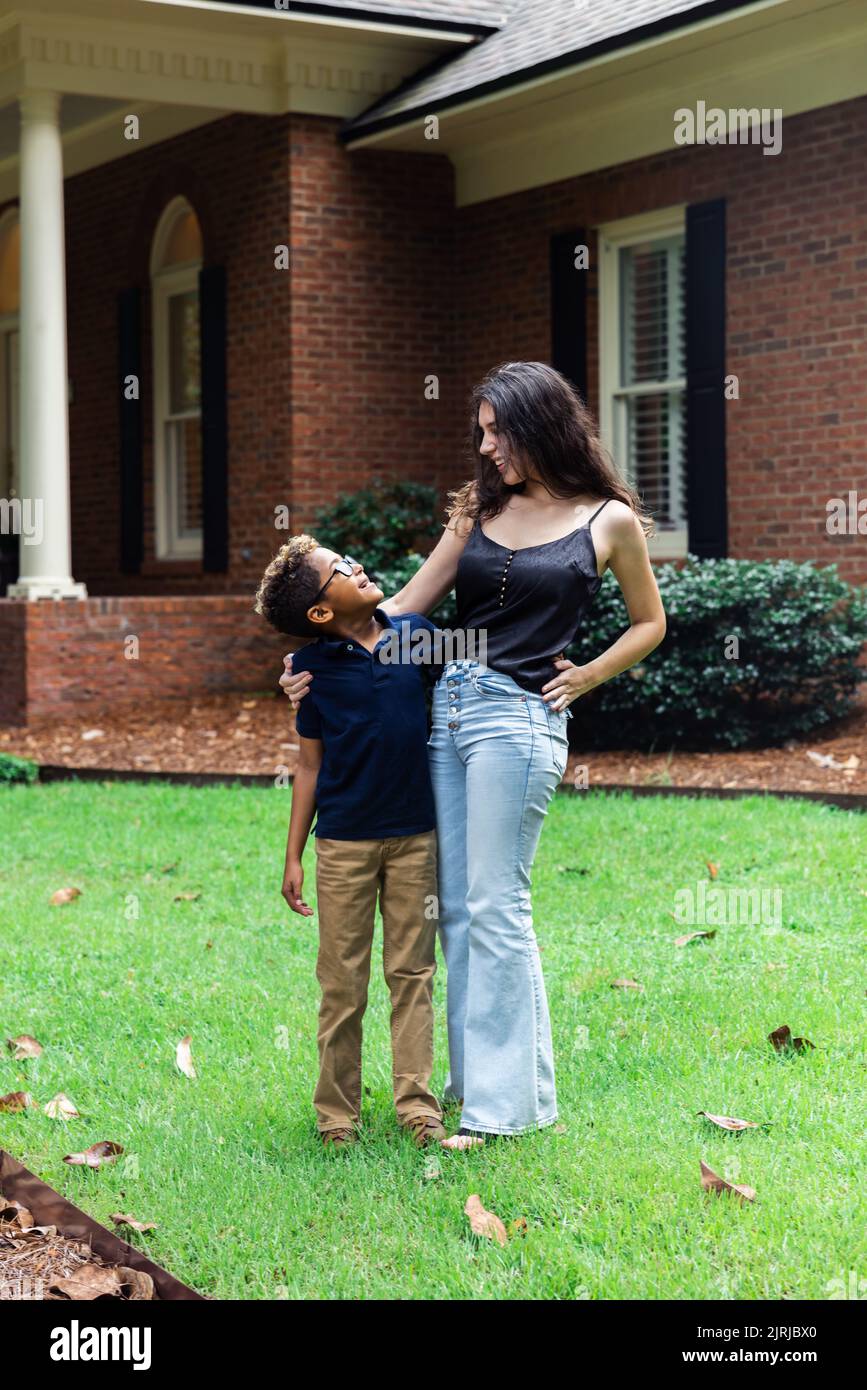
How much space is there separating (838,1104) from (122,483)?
12098 millimetres

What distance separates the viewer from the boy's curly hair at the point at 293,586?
151 inches

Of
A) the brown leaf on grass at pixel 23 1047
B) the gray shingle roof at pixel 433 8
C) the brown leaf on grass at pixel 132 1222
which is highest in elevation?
the gray shingle roof at pixel 433 8

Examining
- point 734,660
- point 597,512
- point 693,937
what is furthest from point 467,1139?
point 734,660

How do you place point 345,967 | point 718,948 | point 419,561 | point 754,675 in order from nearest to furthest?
point 345,967
point 718,948
point 754,675
point 419,561

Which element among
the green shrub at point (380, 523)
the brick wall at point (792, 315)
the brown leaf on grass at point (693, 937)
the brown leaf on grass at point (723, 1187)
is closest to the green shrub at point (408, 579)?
the green shrub at point (380, 523)

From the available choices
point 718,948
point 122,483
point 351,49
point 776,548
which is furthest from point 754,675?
point 122,483

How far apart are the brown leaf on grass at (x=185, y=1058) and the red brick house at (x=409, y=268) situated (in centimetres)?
685

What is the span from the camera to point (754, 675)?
30.8 feet

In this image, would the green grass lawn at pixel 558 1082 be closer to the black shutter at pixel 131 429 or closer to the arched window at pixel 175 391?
the arched window at pixel 175 391

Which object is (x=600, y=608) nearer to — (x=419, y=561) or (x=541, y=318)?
(x=419, y=561)

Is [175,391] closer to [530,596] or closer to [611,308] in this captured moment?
[611,308]

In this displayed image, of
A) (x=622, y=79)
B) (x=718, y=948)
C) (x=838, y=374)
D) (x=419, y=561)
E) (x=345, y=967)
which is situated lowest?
(x=718, y=948)

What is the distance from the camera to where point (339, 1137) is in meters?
3.91

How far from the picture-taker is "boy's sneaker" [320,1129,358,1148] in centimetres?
389
